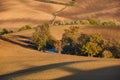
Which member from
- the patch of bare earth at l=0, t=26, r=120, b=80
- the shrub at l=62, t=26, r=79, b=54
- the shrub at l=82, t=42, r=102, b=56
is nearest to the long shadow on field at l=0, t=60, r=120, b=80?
the patch of bare earth at l=0, t=26, r=120, b=80

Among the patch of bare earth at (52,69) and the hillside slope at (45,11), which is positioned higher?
the hillside slope at (45,11)

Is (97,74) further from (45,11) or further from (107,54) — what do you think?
(45,11)

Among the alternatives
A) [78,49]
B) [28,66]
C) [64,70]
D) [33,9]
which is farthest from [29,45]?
[33,9]

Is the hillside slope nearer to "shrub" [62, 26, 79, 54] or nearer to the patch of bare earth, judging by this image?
"shrub" [62, 26, 79, 54]

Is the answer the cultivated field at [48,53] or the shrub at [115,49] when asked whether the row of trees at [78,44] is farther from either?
the cultivated field at [48,53]

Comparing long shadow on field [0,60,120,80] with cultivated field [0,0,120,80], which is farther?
cultivated field [0,0,120,80]

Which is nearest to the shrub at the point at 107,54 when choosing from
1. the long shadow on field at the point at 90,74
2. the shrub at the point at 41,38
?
the shrub at the point at 41,38
